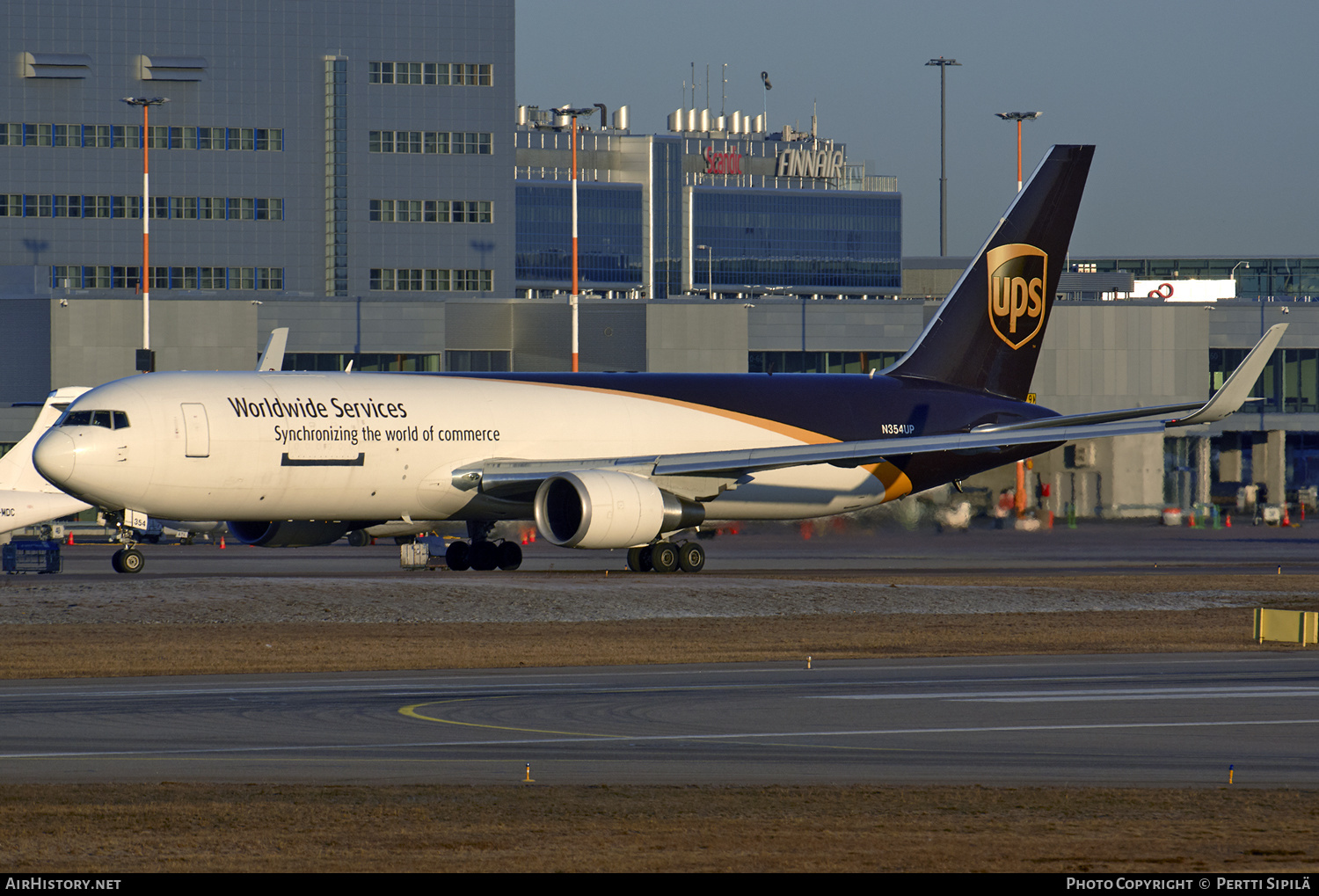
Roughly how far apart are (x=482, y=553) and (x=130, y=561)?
8.30 meters

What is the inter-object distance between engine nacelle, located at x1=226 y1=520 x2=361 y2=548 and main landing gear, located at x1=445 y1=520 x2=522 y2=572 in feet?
9.29

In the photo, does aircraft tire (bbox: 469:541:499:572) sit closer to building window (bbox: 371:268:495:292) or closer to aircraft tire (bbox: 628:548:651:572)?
aircraft tire (bbox: 628:548:651:572)

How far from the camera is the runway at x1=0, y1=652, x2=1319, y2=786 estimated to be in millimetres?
16016

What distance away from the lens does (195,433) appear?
38.2m

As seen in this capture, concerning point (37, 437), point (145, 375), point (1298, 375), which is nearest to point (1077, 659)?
point (145, 375)

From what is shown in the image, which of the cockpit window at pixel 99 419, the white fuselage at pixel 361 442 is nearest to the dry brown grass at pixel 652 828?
the white fuselage at pixel 361 442

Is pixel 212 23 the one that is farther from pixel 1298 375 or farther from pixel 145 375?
pixel 145 375

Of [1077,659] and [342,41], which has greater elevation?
[342,41]

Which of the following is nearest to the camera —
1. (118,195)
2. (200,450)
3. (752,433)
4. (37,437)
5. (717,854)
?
(717,854)

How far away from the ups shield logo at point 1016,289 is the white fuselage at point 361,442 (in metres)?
6.54

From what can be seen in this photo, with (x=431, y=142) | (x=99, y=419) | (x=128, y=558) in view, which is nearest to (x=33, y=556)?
(x=128, y=558)

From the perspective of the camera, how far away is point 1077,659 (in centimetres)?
2625

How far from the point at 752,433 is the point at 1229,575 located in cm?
1192

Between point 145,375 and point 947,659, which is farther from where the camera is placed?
point 145,375
